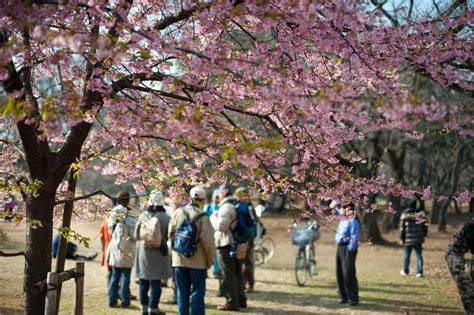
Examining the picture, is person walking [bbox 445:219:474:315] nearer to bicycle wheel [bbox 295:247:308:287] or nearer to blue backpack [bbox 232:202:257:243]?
blue backpack [bbox 232:202:257:243]

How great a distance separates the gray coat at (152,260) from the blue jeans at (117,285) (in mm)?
881

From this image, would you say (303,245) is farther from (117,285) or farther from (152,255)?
(152,255)

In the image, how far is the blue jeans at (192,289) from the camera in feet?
27.9

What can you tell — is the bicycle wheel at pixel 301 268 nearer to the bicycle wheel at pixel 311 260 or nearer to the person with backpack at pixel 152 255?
the bicycle wheel at pixel 311 260

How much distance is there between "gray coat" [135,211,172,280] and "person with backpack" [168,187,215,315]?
2.99 feet

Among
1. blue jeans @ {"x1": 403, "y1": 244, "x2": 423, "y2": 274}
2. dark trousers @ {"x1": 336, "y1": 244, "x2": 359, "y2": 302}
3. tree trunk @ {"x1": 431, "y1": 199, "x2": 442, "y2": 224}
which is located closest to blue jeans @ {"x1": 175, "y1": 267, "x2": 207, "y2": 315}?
dark trousers @ {"x1": 336, "y1": 244, "x2": 359, "y2": 302}

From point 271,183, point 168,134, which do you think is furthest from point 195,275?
point 168,134

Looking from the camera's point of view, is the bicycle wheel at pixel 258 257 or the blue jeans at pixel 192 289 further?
the bicycle wheel at pixel 258 257

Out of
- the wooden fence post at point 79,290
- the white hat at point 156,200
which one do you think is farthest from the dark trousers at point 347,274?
the wooden fence post at point 79,290

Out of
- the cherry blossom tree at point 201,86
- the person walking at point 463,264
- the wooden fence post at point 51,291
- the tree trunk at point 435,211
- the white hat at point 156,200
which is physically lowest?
the wooden fence post at point 51,291

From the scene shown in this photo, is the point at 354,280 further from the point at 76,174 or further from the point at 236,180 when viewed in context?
the point at 76,174

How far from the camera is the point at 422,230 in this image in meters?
15.8

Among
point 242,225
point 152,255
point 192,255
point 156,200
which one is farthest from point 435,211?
point 192,255

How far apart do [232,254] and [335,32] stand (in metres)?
5.93
